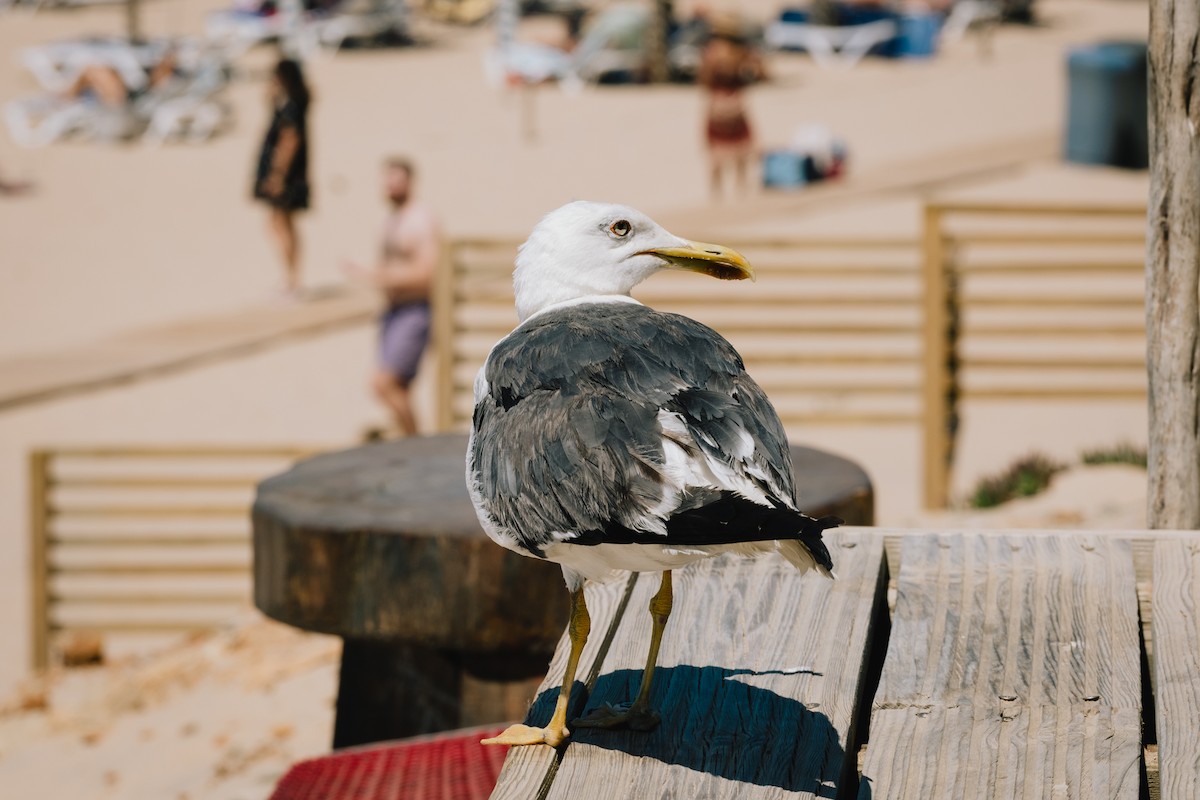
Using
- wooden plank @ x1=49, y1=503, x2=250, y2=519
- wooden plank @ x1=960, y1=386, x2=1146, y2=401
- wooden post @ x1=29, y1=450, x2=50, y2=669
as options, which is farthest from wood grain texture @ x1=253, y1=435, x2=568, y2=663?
wooden plank @ x1=960, y1=386, x2=1146, y2=401

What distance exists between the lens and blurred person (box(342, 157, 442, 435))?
10.6m

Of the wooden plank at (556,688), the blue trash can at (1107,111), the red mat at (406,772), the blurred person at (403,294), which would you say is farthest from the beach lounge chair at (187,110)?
the wooden plank at (556,688)

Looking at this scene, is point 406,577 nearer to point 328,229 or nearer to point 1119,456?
point 1119,456

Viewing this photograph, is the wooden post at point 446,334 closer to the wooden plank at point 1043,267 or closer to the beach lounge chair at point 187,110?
the wooden plank at point 1043,267

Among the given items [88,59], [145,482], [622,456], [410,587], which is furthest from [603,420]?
[88,59]

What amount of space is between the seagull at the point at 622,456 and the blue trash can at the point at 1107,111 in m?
17.4

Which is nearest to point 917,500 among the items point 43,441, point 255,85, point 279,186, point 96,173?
point 43,441

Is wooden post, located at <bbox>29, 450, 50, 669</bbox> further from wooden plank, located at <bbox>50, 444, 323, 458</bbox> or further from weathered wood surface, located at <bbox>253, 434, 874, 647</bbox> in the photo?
weathered wood surface, located at <bbox>253, 434, 874, 647</bbox>

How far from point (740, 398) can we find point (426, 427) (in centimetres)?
964

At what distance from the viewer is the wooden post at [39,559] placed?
937cm

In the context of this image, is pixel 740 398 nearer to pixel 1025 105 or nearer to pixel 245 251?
pixel 245 251

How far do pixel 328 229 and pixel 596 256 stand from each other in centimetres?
1646

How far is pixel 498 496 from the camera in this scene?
115 inches

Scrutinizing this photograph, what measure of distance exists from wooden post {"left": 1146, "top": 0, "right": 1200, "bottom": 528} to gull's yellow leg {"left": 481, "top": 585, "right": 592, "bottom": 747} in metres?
1.70
